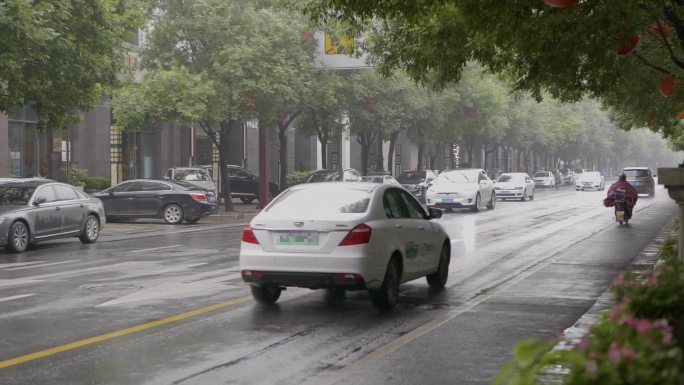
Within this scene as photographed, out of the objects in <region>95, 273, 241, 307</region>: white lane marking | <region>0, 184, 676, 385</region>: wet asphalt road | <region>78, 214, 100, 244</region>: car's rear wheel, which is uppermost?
<region>78, 214, 100, 244</region>: car's rear wheel

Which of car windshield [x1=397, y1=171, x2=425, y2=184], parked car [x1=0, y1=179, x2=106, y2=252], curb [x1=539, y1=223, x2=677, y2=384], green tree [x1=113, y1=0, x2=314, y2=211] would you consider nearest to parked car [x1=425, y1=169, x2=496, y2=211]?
green tree [x1=113, y1=0, x2=314, y2=211]

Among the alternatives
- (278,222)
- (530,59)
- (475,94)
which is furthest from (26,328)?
(475,94)

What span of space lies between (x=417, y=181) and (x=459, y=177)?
8.10 meters

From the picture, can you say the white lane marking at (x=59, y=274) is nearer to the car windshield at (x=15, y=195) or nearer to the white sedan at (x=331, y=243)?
the white sedan at (x=331, y=243)

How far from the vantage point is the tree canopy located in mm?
11469

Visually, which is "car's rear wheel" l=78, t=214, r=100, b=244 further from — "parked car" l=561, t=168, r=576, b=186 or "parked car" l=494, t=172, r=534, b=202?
"parked car" l=561, t=168, r=576, b=186

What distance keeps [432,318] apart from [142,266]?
6900 millimetres

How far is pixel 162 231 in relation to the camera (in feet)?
88.0

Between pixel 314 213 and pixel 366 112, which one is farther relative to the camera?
pixel 366 112

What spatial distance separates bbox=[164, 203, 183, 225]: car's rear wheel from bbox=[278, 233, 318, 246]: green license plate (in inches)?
751

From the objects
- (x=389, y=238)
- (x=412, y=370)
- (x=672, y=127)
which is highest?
(x=672, y=127)

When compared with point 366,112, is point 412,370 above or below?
below

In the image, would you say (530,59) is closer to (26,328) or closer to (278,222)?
(278,222)

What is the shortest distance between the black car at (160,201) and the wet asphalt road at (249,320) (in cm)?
1021
